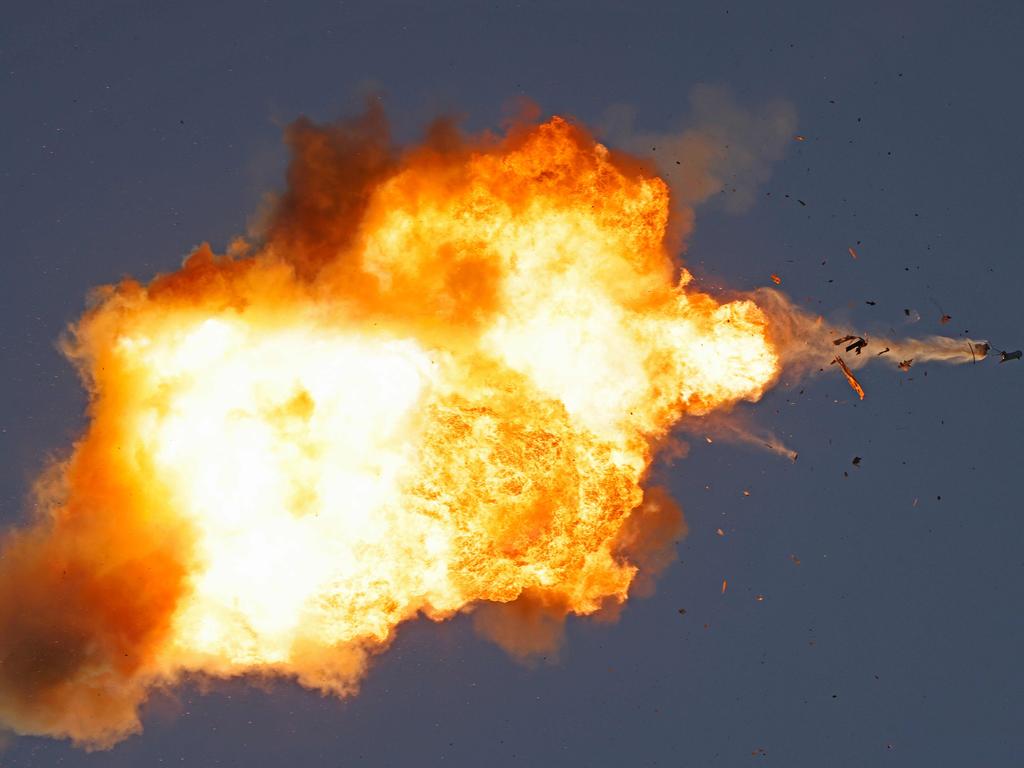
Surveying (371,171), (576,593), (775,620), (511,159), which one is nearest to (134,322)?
(371,171)

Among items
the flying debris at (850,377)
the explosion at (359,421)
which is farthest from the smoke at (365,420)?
the flying debris at (850,377)

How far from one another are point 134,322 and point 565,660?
11.8 metres

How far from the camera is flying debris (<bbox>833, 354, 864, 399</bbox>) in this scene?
17.8 m

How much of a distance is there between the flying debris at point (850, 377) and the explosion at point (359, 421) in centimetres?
211

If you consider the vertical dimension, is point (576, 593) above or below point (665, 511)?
below

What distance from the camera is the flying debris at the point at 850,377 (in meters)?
17.8

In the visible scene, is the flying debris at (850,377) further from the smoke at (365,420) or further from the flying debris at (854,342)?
the smoke at (365,420)

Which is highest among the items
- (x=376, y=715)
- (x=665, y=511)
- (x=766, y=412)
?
(x=766, y=412)

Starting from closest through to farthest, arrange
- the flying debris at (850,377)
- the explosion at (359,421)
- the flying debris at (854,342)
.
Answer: the explosion at (359,421) → the flying debris at (854,342) → the flying debris at (850,377)

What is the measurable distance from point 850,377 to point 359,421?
433 inches

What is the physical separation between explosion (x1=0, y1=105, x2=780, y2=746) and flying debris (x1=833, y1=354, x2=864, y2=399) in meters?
2.11

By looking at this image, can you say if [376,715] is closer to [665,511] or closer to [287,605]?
[287,605]

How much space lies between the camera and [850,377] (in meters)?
17.8

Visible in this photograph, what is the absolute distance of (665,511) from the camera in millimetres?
17438
